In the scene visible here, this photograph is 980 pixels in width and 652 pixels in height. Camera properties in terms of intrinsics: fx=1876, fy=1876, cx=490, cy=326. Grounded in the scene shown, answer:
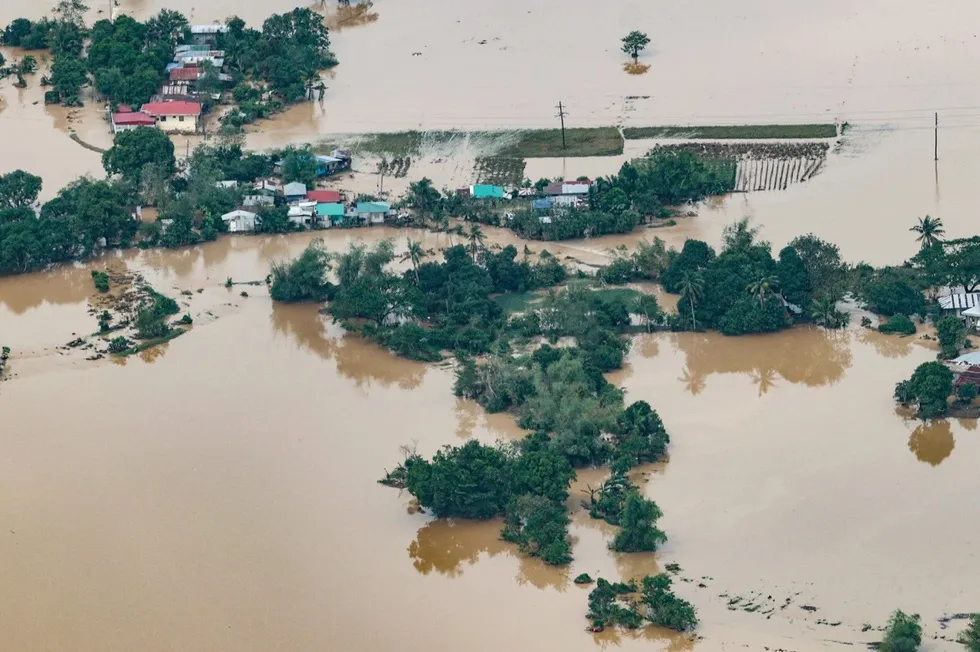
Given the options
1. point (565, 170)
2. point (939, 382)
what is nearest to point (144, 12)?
point (565, 170)

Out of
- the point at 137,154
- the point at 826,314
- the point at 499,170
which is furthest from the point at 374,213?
the point at 826,314

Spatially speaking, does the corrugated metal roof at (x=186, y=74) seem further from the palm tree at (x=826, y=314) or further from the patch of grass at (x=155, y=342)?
the palm tree at (x=826, y=314)

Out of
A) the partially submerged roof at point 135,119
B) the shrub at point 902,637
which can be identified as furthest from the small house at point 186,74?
the shrub at point 902,637

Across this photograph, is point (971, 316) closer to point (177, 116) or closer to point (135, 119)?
point (177, 116)

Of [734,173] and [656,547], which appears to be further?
[734,173]

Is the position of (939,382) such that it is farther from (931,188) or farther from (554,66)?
(554,66)

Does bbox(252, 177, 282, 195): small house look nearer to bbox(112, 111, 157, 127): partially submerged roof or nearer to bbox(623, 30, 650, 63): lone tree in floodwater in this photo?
bbox(112, 111, 157, 127): partially submerged roof

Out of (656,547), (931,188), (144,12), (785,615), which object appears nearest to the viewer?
(785,615)
